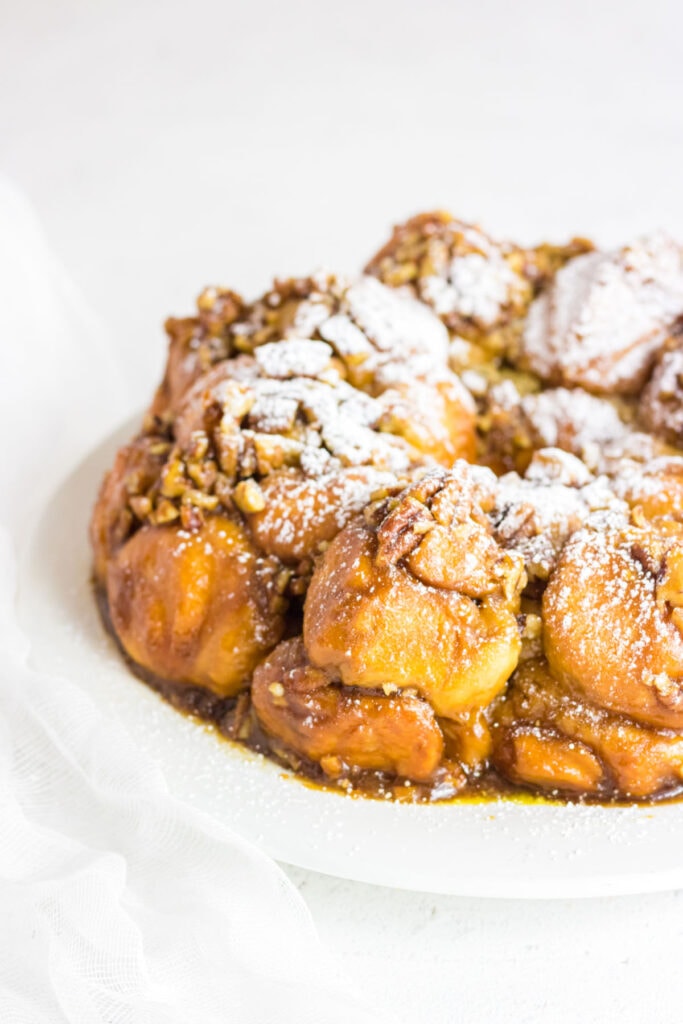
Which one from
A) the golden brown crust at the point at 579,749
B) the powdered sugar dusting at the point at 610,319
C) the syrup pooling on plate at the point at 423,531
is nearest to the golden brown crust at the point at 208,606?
the syrup pooling on plate at the point at 423,531

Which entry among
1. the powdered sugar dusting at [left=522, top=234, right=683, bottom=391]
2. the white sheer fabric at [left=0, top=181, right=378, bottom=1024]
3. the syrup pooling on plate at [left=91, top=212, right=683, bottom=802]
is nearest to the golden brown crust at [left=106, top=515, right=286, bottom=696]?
the syrup pooling on plate at [left=91, top=212, right=683, bottom=802]

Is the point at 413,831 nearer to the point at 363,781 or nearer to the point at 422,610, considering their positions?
the point at 363,781

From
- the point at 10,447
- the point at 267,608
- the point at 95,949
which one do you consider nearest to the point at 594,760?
the point at 267,608

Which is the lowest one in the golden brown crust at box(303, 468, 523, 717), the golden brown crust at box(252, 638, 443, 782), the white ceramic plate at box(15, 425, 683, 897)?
the white ceramic plate at box(15, 425, 683, 897)

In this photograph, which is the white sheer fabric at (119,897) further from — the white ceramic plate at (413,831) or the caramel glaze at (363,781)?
the caramel glaze at (363,781)

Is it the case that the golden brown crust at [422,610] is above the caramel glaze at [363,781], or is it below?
above

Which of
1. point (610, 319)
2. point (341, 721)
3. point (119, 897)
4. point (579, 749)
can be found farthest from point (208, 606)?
point (610, 319)

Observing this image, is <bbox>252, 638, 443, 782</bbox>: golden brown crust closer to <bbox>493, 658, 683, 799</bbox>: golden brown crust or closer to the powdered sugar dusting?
<bbox>493, 658, 683, 799</bbox>: golden brown crust
